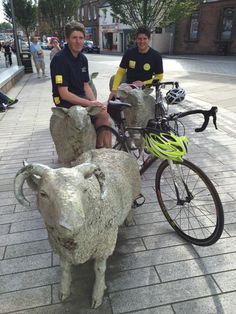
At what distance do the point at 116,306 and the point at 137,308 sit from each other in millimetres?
176

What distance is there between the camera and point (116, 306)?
2.70m

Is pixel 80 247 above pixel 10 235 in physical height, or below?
above

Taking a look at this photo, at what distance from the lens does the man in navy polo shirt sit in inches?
155

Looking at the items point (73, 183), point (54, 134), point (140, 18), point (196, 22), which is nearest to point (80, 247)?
point (73, 183)

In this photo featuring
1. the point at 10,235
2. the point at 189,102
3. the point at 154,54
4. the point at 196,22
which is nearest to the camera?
the point at 10,235

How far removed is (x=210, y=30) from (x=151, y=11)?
79.4ft

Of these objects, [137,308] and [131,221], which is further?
[131,221]

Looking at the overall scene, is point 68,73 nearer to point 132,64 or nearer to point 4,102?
point 132,64

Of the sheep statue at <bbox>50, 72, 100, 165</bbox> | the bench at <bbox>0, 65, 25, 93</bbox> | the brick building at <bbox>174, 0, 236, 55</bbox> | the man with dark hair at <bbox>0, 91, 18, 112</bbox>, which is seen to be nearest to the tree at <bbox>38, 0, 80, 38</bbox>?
the brick building at <bbox>174, 0, 236, 55</bbox>

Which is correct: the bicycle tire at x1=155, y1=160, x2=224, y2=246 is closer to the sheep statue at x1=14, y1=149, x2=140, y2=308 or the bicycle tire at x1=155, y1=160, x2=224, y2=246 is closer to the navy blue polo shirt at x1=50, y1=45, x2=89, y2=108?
the sheep statue at x1=14, y1=149, x2=140, y2=308

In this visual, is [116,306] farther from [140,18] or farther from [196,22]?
[196,22]

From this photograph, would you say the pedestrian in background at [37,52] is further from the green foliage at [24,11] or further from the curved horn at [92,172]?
the green foliage at [24,11]

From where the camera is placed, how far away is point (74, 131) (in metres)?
3.81

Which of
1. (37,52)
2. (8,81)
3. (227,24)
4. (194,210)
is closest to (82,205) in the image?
(194,210)
